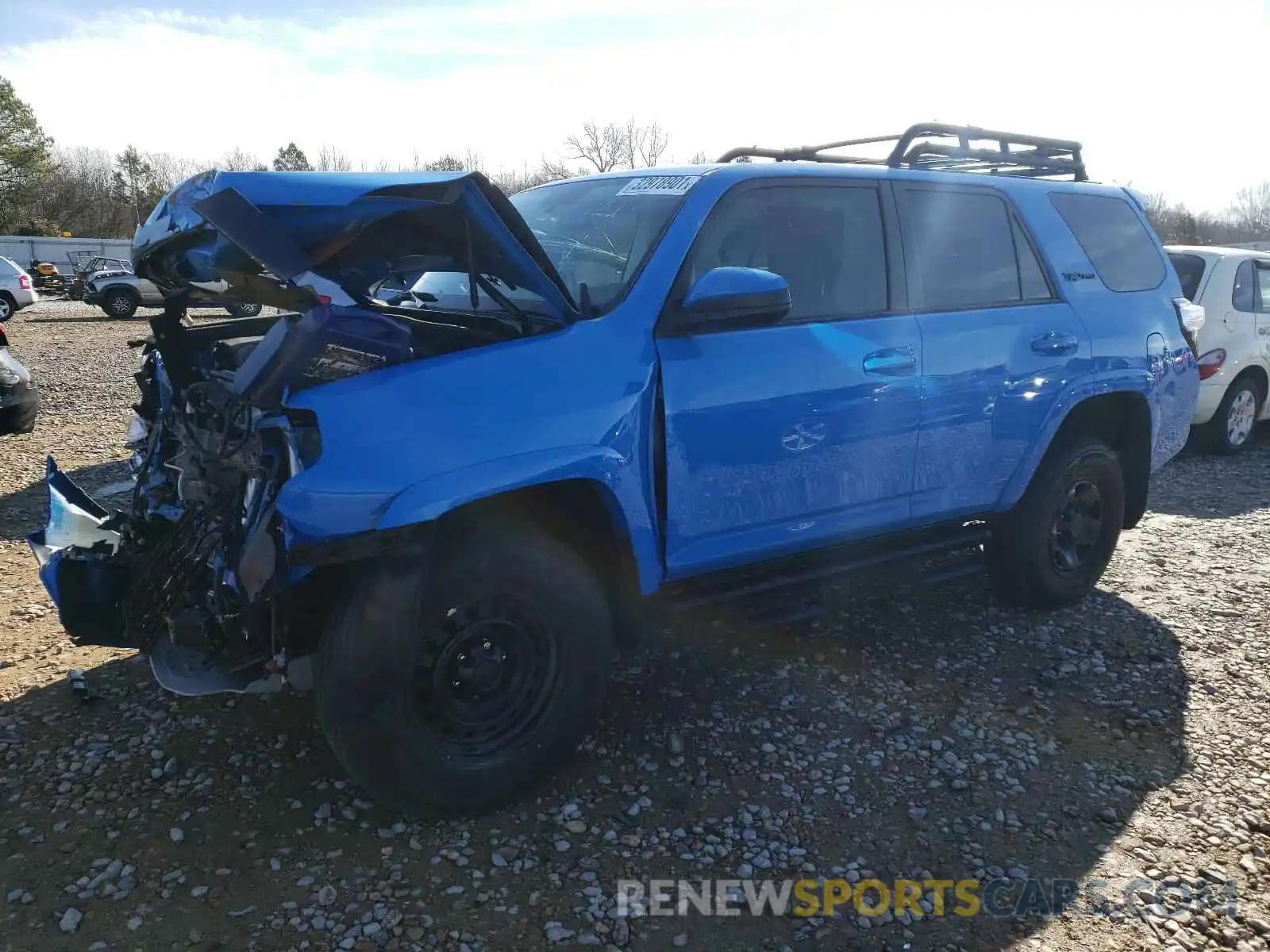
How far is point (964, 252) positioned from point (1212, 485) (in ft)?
16.7

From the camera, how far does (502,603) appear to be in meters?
2.92

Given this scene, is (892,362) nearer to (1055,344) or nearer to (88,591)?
(1055,344)

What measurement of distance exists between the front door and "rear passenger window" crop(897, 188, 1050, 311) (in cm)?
19

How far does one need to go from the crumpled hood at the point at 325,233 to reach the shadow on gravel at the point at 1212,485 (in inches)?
236

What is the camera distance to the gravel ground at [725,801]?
A: 2592mm

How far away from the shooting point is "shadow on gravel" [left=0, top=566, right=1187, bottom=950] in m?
2.62

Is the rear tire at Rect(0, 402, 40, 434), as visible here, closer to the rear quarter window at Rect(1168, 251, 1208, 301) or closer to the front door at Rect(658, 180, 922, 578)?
the front door at Rect(658, 180, 922, 578)

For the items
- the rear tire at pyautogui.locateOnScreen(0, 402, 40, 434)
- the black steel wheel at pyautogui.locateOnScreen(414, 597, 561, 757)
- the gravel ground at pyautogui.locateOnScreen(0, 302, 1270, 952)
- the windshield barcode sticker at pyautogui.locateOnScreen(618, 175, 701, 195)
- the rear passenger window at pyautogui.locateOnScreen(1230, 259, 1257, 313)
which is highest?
the windshield barcode sticker at pyautogui.locateOnScreen(618, 175, 701, 195)

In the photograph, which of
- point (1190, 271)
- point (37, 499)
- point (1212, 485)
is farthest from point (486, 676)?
point (1190, 271)

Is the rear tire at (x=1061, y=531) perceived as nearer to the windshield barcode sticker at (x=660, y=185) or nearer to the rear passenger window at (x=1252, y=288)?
the windshield barcode sticker at (x=660, y=185)

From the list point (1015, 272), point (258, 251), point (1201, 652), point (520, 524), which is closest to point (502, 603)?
point (520, 524)

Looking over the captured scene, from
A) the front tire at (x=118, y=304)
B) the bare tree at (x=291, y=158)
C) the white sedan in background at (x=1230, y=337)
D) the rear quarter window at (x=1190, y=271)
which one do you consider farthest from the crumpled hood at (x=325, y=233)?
the bare tree at (x=291, y=158)

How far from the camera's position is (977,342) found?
13.1 feet

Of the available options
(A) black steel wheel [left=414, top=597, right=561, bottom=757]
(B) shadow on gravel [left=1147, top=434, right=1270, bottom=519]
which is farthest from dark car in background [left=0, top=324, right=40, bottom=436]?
(B) shadow on gravel [left=1147, top=434, right=1270, bottom=519]
